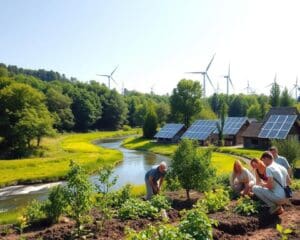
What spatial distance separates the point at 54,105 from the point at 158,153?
154ft

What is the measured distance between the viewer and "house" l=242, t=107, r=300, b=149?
183 ft

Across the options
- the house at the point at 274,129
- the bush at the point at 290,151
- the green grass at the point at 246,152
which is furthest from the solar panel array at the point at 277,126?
the bush at the point at 290,151

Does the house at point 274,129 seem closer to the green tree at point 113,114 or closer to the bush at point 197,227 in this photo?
the bush at point 197,227

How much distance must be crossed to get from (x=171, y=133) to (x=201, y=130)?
21.8ft

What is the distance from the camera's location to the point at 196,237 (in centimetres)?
816

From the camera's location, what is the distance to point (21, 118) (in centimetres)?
5628

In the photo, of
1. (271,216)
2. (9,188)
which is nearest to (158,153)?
(9,188)

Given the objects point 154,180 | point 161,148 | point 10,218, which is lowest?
point 10,218

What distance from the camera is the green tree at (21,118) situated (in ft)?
179

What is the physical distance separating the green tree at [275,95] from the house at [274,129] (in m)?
40.0

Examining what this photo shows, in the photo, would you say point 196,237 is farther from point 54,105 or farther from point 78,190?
point 54,105

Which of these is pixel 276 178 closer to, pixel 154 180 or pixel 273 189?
pixel 273 189

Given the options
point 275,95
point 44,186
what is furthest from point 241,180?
point 275,95

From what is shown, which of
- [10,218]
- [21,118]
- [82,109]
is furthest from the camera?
[82,109]
